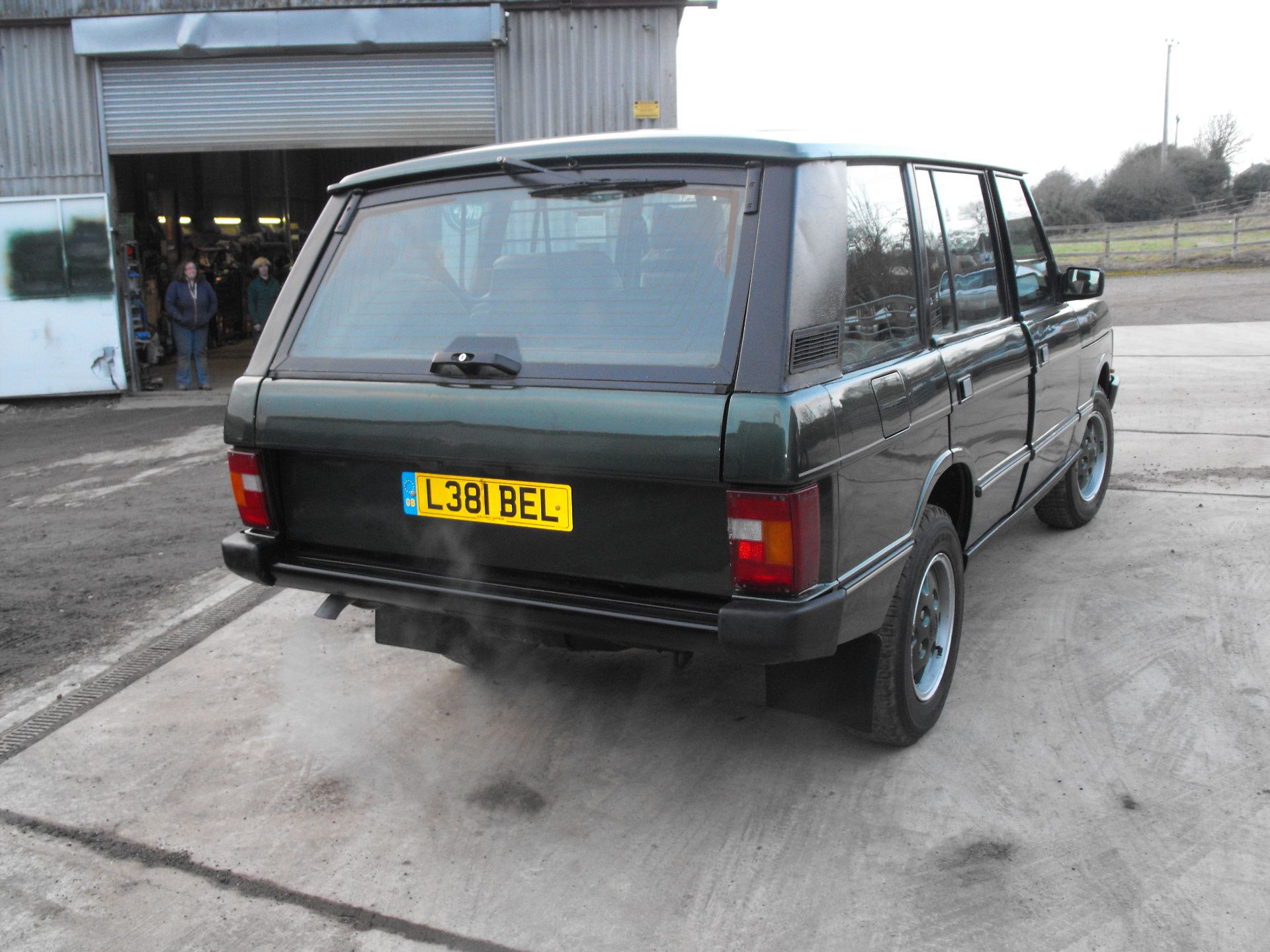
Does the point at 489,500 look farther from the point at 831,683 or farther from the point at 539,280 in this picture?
the point at 831,683

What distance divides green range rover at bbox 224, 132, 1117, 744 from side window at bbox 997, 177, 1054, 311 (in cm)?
88

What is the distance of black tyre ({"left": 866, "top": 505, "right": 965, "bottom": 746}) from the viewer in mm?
3133

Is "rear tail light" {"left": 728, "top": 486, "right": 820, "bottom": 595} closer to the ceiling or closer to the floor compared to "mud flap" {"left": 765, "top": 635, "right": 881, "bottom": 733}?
closer to the ceiling

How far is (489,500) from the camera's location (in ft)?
9.59

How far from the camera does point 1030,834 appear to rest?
2.93 meters

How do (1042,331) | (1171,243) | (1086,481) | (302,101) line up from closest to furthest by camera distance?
(1042,331) → (1086,481) → (302,101) → (1171,243)

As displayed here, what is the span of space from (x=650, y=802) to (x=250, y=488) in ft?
5.11

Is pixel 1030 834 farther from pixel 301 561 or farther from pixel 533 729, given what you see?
pixel 301 561

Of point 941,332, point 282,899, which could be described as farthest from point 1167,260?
point 282,899

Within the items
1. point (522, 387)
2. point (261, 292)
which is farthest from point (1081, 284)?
point (261, 292)

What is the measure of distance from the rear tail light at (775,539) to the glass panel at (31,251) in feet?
40.0

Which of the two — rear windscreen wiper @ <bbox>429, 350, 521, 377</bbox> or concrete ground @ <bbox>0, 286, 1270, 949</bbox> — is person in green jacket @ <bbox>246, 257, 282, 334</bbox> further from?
rear windscreen wiper @ <bbox>429, 350, 521, 377</bbox>

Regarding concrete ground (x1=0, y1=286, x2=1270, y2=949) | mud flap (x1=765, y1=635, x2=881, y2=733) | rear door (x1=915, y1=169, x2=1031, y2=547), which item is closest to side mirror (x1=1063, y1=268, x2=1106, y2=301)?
rear door (x1=915, y1=169, x2=1031, y2=547)

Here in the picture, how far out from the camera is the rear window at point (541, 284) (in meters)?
2.73
